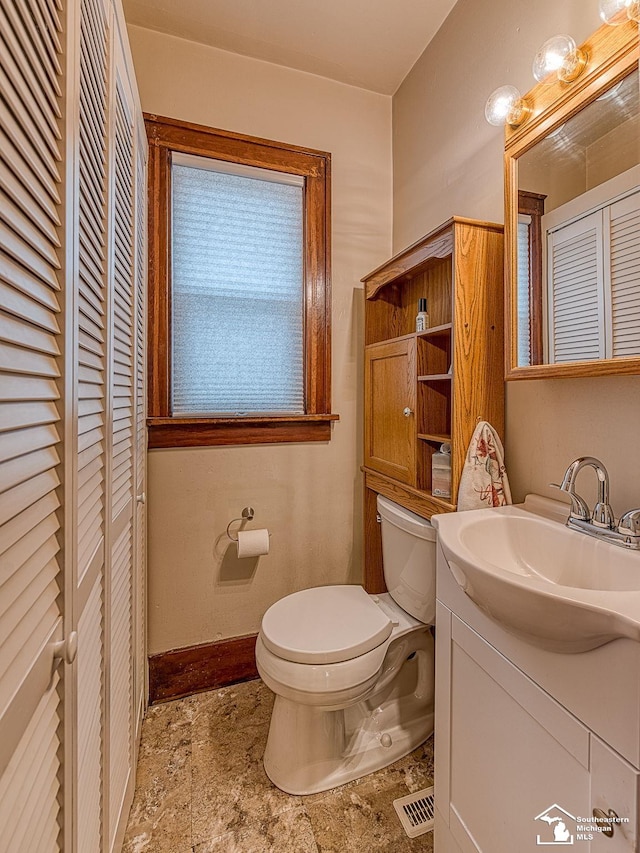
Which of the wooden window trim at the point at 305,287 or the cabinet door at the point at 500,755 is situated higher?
the wooden window trim at the point at 305,287

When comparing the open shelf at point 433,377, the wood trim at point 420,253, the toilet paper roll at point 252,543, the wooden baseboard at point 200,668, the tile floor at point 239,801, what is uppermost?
the wood trim at point 420,253

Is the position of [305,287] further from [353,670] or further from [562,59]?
[353,670]

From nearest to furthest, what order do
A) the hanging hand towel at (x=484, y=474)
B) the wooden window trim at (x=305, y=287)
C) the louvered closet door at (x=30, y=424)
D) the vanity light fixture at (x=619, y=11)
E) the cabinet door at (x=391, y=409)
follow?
1. the louvered closet door at (x=30, y=424)
2. the vanity light fixture at (x=619, y=11)
3. the hanging hand towel at (x=484, y=474)
4. the cabinet door at (x=391, y=409)
5. the wooden window trim at (x=305, y=287)

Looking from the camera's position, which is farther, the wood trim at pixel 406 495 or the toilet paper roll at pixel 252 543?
the toilet paper roll at pixel 252 543

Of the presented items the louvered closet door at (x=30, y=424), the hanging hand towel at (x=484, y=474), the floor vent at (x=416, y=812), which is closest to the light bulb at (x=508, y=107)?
the hanging hand towel at (x=484, y=474)

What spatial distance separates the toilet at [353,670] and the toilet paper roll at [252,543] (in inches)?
9.7

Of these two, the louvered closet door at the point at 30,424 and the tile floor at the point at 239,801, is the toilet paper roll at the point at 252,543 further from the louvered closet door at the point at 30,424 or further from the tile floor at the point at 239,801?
the louvered closet door at the point at 30,424

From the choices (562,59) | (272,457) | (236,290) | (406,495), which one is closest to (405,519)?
(406,495)

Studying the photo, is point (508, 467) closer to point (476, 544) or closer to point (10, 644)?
point (476, 544)

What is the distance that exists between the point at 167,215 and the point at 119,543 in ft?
4.29

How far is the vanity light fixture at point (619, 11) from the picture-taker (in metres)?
0.82

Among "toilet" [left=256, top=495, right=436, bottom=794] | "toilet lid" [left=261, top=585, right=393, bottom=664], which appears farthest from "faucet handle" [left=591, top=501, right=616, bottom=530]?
"toilet lid" [left=261, top=585, right=393, bottom=664]

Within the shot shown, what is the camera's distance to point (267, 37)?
5.41ft

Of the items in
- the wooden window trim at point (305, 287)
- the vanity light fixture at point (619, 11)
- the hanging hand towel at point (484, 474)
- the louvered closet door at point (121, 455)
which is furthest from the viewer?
the wooden window trim at point (305, 287)
